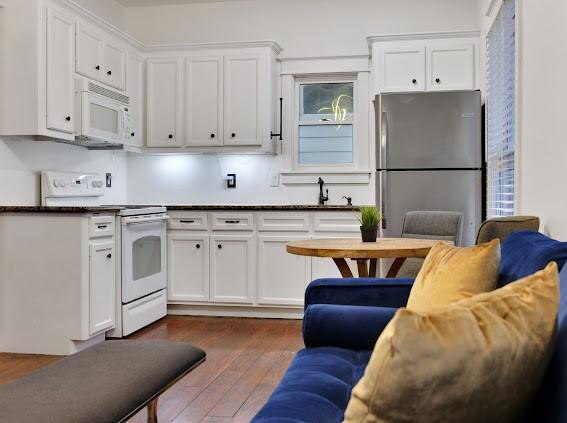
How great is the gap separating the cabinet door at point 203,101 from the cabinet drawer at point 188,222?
27.6 inches

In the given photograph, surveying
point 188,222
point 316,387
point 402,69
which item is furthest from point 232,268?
point 316,387

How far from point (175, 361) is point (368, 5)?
4.29 m

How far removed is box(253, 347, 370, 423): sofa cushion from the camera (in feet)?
4.27

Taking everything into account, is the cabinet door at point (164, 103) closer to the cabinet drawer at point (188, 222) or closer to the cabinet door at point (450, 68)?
the cabinet drawer at point (188, 222)

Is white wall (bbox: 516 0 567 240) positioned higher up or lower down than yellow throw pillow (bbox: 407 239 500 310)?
higher up

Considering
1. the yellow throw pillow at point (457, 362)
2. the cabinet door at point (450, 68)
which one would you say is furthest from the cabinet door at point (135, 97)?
the yellow throw pillow at point (457, 362)

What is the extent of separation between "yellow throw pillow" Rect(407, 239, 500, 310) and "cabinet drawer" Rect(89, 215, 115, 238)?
2560mm

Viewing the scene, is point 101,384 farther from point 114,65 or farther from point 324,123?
point 324,123

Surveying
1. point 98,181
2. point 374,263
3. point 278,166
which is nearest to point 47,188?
point 98,181

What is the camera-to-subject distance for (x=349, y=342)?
2.03 metres

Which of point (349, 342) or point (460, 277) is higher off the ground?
point (460, 277)

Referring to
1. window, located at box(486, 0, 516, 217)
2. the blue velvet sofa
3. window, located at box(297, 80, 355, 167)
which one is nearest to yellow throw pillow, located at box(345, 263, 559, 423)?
the blue velvet sofa

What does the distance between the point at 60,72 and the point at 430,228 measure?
269 centimetres

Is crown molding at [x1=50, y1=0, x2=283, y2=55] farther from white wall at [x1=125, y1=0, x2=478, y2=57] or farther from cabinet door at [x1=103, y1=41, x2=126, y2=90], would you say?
white wall at [x1=125, y1=0, x2=478, y2=57]
